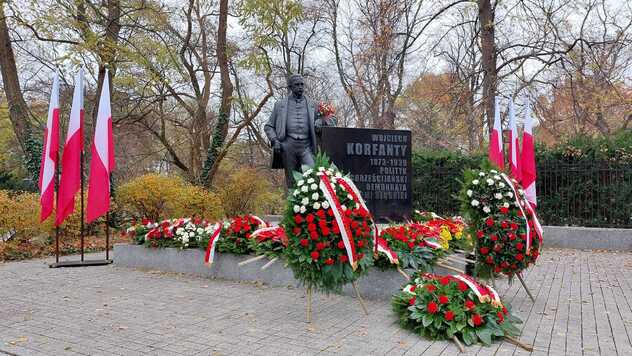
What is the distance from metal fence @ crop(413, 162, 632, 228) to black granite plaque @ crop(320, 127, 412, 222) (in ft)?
10.6

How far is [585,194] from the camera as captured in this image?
1162 centimetres

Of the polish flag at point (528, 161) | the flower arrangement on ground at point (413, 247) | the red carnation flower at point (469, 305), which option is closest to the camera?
the red carnation flower at point (469, 305)

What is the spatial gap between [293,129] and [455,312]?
436 cm

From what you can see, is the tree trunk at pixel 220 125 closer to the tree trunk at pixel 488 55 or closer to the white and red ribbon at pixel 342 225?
the tree trunk at pixel 488 55

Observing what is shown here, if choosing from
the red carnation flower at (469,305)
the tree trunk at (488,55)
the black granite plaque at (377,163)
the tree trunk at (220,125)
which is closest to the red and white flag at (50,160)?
the black granite plaque at (377,163)

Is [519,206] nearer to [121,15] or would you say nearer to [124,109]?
[121,15]

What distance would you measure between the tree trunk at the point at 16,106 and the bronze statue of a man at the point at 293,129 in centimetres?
1013

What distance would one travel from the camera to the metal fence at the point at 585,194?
36.5 ft

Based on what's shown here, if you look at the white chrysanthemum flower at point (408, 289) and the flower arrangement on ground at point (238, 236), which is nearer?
the white chrysanthemum flower at point (408, 289)

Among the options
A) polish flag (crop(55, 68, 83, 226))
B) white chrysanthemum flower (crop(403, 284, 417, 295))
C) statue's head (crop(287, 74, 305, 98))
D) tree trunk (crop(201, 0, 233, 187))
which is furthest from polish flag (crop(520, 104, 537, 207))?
tree trunk (crop(201, 0, 233, 187))

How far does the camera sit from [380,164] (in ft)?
27.5

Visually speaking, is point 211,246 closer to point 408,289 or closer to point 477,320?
point 408,289

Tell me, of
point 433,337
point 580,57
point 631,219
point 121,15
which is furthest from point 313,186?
point 580,57

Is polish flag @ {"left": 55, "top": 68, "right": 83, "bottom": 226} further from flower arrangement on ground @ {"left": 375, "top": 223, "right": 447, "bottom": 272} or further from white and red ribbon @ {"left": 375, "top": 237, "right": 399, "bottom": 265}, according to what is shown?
white and red ribbon @ {"left": 375, "top": 237, "right": 399, "bottom": 265}
